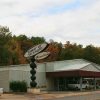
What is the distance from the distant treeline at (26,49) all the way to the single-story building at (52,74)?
28.0 m

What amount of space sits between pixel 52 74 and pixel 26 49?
50.6 meters

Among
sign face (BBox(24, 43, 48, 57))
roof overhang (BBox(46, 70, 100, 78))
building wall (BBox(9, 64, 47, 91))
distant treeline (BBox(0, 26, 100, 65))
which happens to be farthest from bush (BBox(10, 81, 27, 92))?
distant treeline (BBox(0, 26, 100, 65))

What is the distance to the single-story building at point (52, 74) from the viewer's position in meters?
57.2

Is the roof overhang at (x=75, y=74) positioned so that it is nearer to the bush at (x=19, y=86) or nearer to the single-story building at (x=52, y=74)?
the single-story building at (x=52, y=74)

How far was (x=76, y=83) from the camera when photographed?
6425cm

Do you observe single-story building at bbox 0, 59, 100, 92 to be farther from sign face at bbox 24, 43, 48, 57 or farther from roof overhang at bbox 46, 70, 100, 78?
sign face at bbox 24, 43, 48, 57

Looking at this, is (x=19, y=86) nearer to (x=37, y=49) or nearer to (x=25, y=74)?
(x=25, y=74)

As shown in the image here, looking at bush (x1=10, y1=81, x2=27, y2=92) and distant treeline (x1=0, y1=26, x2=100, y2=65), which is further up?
distant treeline (x1=0, y1=26, x2=100, y2=65)

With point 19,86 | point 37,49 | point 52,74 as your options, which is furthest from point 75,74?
point 37,49

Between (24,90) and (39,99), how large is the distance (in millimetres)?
14723

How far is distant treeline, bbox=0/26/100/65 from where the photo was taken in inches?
3703

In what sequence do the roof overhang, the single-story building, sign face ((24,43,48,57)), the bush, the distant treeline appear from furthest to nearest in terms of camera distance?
the distant treeline
the roof overhang
the single-story building
the bush
sign face ((24,43,48,57))

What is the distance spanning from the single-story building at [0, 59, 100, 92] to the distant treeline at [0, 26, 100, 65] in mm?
28025

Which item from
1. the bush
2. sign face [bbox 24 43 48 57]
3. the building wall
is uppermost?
sign face [bbox 24 43 48 57]
